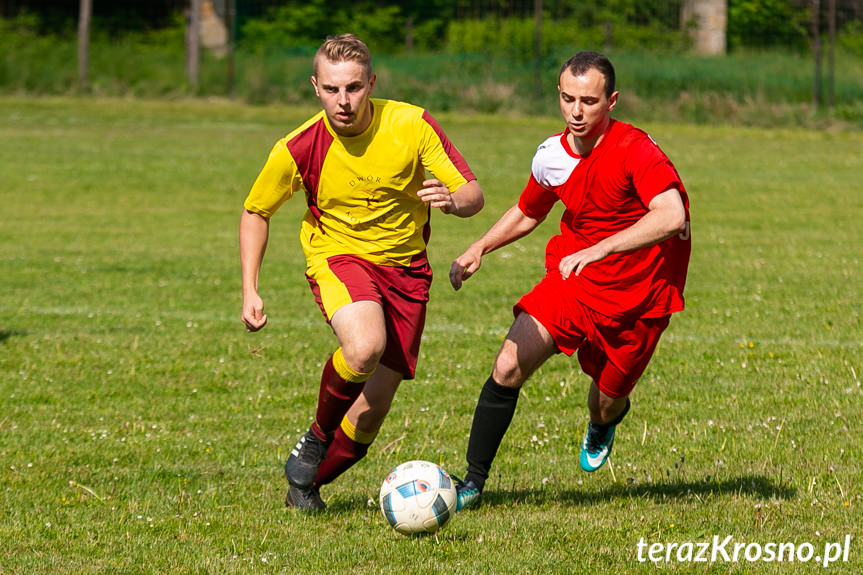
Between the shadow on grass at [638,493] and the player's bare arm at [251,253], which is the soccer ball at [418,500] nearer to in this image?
the shadow on grass at [638,493]

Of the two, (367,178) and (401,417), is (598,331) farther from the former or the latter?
(401,417)

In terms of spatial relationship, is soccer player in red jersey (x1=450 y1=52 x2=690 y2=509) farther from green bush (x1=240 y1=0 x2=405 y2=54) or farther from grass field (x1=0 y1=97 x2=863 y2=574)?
green bush (x1=240 y1=0 x2=405 y2=54)

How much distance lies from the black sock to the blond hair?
5.39 feet

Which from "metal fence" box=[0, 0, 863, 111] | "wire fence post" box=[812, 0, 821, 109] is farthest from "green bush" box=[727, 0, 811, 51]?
"wire fence post" box=[812, 0, 821, 109]

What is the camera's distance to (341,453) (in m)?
5.84

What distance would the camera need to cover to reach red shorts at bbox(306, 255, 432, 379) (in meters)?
5.71

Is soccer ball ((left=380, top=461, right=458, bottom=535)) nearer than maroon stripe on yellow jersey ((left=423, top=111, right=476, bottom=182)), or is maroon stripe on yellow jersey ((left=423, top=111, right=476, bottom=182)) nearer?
soccer ball ((left=380, top=461, right=458, bottom=535))

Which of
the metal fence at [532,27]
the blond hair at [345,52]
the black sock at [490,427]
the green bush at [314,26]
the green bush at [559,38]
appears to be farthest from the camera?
the green bush at [314,26]

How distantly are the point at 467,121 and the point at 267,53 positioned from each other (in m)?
6.19

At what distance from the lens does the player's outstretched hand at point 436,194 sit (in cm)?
533

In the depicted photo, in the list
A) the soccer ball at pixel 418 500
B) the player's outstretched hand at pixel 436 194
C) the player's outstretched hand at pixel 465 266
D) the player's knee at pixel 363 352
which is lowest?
the soccer ball at pixel 418 500

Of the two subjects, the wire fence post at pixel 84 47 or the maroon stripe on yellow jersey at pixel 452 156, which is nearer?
the maroon stripe on yellow jersey at pixel 452 156

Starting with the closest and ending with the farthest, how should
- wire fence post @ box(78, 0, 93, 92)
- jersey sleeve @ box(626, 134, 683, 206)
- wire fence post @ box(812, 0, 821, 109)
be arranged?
jersey sleeve @ box(626, 134, 683, 206) < wire fence post @ box(812, 0, 821, 109) < wire fence post @ box(78, 0, 93, 92)

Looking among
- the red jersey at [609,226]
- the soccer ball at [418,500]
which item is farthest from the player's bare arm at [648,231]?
the soccer ball at [418,500]
